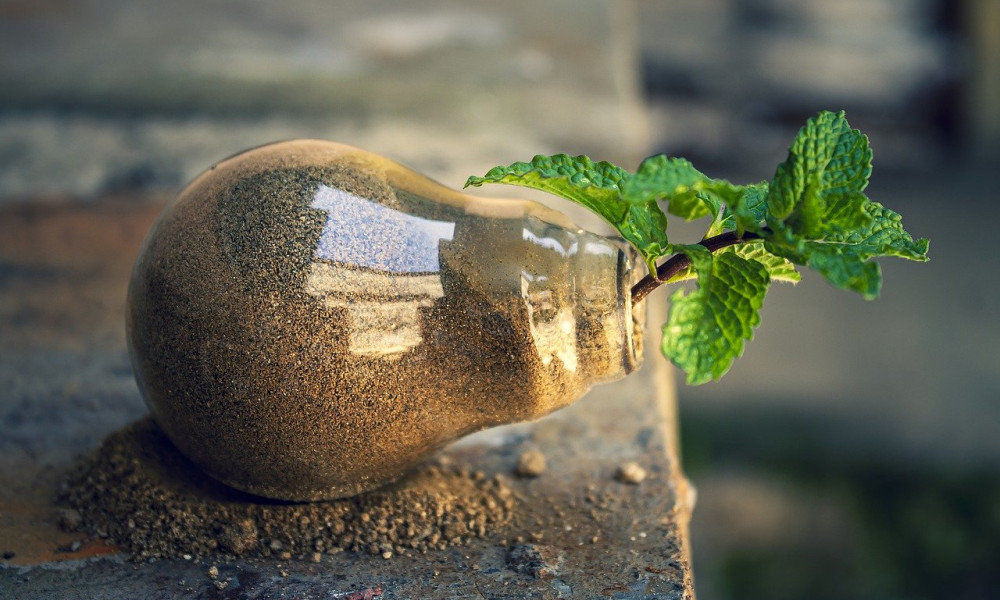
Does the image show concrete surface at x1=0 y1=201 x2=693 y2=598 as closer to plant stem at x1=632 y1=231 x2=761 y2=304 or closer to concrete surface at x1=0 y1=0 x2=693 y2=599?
concrete surface at x1=0 y1=0 x2=693 y2=599

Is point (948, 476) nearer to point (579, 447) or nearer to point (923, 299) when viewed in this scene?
point (923, 299)

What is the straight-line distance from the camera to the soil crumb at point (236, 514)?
94 centimetres

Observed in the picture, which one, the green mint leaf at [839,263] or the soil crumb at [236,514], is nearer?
the green mint leaf at [839,263]

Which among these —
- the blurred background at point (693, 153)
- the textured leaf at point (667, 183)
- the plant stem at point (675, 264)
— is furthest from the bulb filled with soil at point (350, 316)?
the blurred background at point (693, 153)

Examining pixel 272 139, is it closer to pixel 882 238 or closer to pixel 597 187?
pixel 597 187

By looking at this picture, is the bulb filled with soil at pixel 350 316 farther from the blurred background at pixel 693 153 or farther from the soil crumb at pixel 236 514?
the blurred background at pixel 693 153

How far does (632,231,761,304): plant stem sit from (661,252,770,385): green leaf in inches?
0.5

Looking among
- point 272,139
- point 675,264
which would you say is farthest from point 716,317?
point 272,139

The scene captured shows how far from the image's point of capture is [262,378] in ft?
2.82

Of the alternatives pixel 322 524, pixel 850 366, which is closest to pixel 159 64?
pixel 322 524

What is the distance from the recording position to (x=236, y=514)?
96 cm

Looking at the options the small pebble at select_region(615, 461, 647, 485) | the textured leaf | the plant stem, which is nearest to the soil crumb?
the small pebble at select_region(615, 461, 647, 485)

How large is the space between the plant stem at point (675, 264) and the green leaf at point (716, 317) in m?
0.01

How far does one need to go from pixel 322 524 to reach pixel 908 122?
297cm
